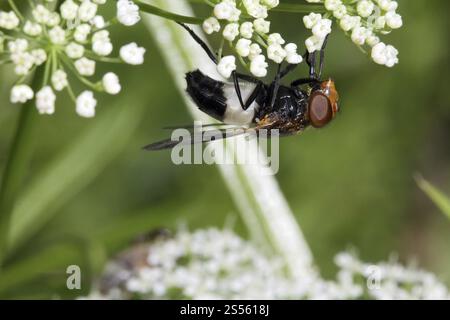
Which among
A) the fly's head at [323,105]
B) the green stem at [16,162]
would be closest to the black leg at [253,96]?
the fly's head at [323,105]

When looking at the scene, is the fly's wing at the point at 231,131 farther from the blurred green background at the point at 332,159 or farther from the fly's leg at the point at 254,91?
the blurred green background at the point at 332,159

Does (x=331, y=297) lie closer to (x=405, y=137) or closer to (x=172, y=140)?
(x=172, y=140)

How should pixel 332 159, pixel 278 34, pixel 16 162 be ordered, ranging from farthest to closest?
pixel 332 159 → pixel 16 162 → pixel 278 34

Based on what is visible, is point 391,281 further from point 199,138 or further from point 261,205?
point 199,138

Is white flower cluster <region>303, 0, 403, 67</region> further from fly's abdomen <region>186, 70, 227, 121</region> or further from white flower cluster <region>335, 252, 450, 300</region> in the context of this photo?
white flower cluster <region>335, 252, 450, 300</region>

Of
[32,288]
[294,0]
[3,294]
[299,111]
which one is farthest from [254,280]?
[294,0]

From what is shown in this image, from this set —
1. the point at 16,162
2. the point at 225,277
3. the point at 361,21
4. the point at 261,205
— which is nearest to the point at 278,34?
the point at 361,21
